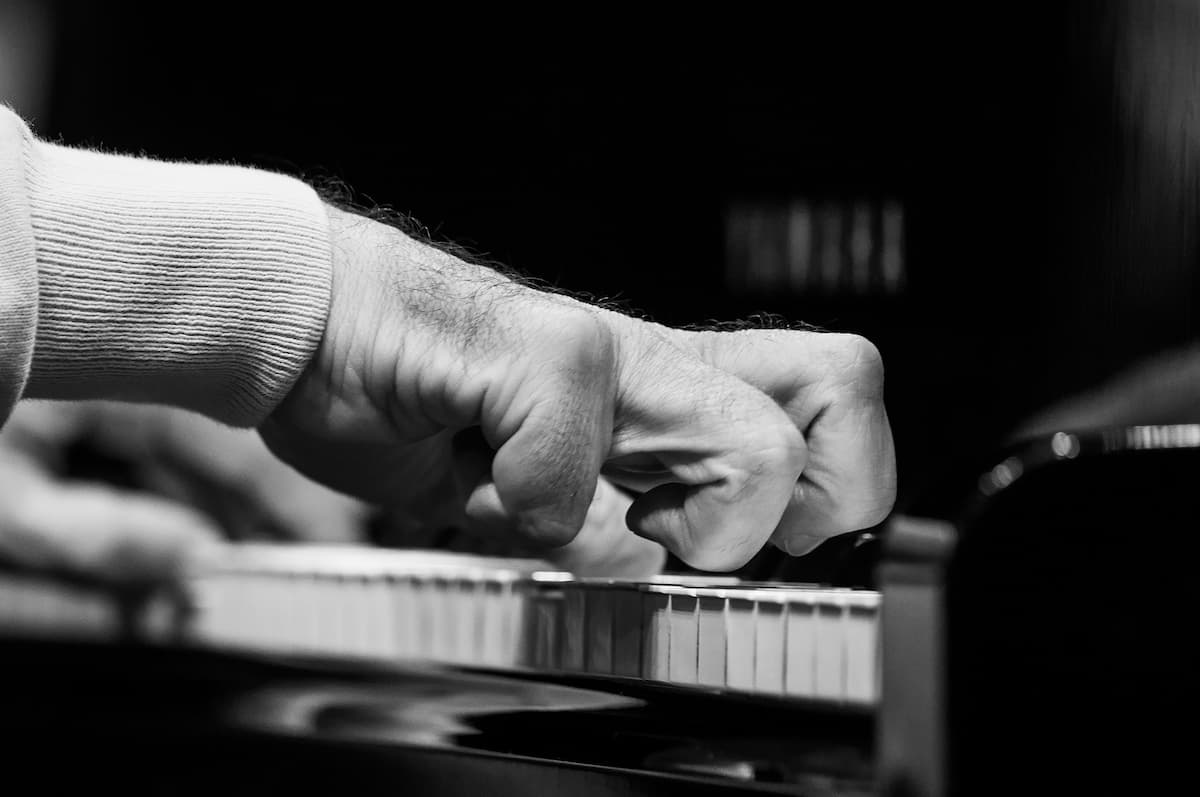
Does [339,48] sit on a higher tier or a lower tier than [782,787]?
higher

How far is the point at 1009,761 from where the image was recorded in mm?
311

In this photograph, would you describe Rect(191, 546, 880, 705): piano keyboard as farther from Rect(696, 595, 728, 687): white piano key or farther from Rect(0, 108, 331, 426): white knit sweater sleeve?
Rect(0, 108, 331, 426): white knit sweater sleeve

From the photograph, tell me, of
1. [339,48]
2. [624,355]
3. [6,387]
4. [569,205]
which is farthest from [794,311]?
[339,48]

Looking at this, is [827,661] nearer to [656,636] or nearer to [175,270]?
[656,636]

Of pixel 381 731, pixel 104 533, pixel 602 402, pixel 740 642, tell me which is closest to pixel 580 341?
pixel 602 402

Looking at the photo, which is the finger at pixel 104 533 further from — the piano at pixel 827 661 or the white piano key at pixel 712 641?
the white piano key at pixel 712 641

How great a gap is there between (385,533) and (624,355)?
21.9 inches

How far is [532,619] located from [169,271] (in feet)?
0.75

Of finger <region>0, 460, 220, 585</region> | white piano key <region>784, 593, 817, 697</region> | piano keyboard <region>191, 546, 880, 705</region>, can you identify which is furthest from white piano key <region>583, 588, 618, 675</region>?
finger <region>0, 460, 220, 585</region>

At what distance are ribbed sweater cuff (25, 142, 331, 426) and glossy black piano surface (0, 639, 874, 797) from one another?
189 millimetres

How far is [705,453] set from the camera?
1.56ft

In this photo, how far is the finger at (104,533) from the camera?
124 centimetres

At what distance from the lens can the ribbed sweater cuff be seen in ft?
1.73

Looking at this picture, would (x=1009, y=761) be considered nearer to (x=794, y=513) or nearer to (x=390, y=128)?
(x=794, y=513)
